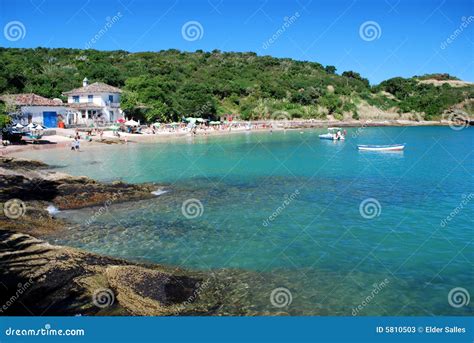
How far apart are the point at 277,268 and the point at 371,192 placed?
1542 cm

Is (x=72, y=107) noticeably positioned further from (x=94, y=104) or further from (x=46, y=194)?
(x=46, y=194)

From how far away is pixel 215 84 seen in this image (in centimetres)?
10419

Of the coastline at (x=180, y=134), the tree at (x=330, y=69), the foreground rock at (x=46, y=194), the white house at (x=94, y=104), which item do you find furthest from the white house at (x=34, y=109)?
the tree at (x=330, y=69)

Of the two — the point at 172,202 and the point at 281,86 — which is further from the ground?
the point at 281,86

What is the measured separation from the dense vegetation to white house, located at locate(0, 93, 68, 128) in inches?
479

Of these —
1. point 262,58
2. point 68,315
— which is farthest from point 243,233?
point 262,58

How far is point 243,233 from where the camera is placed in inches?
710

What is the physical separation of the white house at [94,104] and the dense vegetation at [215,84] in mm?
2154

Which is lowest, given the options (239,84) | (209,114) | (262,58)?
(209,114)

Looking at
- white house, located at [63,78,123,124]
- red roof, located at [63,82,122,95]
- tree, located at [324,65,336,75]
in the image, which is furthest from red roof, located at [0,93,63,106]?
tree, located at [324,65,336,75]

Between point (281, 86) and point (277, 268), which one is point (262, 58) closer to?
point (281, 86)

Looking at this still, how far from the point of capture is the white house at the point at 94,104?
68.9 m

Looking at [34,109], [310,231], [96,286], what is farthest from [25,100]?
[96,286]

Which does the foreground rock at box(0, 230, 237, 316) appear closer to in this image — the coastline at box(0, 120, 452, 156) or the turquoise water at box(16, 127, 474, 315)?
the turquoise water at box(16, 127, 474, 315)
